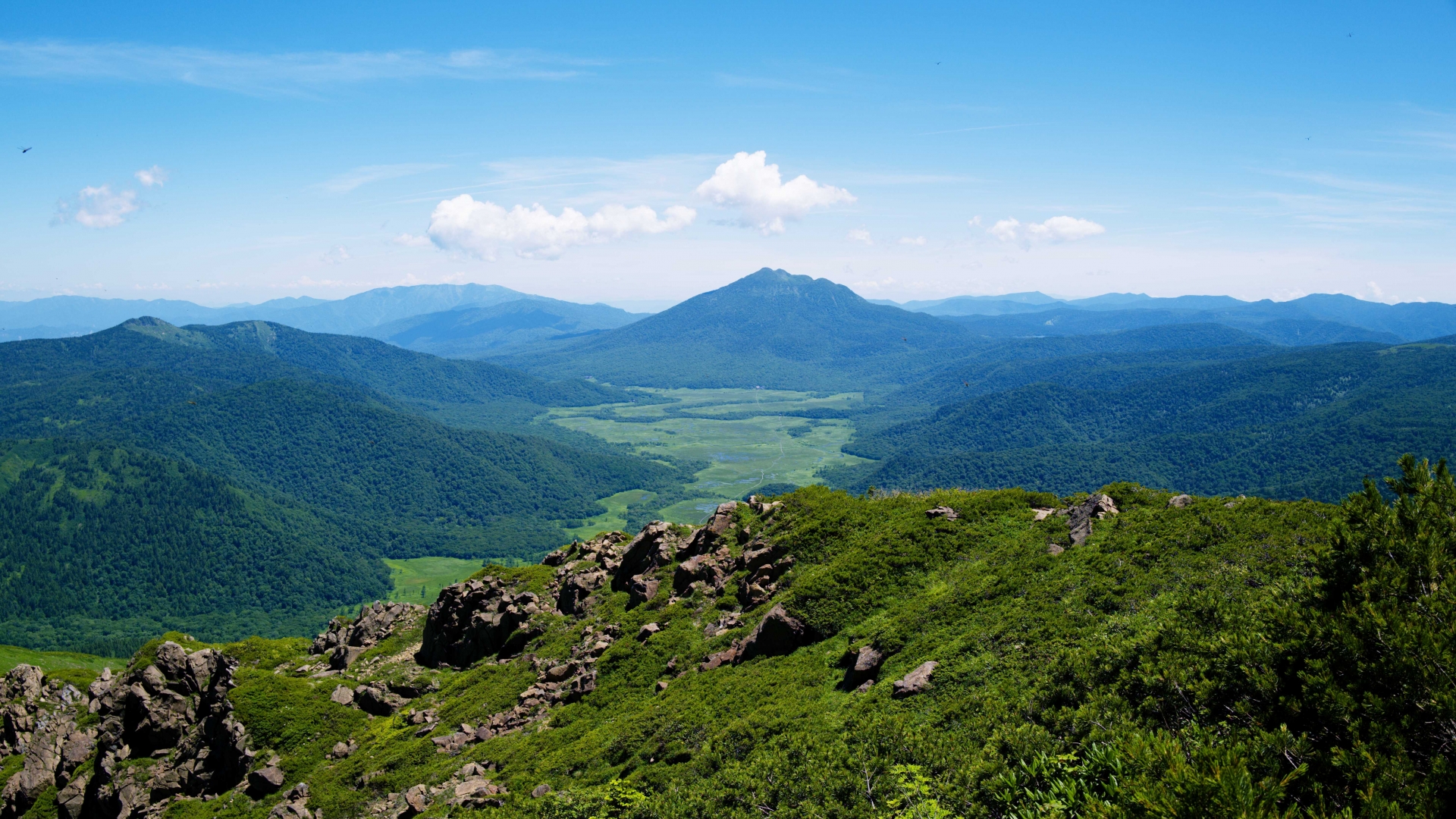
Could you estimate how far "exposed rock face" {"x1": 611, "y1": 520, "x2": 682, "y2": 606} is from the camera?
44.9 metres

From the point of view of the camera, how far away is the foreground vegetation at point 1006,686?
12.2 metres

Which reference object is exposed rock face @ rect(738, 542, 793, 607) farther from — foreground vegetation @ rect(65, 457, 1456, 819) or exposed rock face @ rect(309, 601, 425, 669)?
exposed rock face @ rect(309, 601, 425, 669)

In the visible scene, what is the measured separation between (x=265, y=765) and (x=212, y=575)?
8102 inches

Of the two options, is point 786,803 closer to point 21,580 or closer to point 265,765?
point 265,765

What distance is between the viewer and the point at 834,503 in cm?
4547

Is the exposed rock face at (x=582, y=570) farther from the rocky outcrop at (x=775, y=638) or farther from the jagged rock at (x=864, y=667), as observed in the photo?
the jagged rock at (x=864, y=667)

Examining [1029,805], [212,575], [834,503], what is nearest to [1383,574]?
[1029,805]

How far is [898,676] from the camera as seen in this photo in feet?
83.4

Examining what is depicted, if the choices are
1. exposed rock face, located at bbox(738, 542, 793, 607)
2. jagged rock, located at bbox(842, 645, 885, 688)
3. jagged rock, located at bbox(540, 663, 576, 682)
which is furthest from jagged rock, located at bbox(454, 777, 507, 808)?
exposed rock face, located at bbox(738, 542, 793, 607)

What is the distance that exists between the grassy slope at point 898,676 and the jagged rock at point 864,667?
20.9 inches

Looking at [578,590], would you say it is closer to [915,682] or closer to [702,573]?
[702,573]

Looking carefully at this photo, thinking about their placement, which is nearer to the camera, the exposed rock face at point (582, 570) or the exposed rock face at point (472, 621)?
the exposed rock face at point (472, 621)

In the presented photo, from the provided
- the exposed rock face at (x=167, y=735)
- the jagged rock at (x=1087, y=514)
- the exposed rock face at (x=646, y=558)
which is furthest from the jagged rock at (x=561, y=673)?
the jagged rock at (x=1087, y=514)

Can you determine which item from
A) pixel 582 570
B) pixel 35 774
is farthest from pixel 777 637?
pixel 35 774
